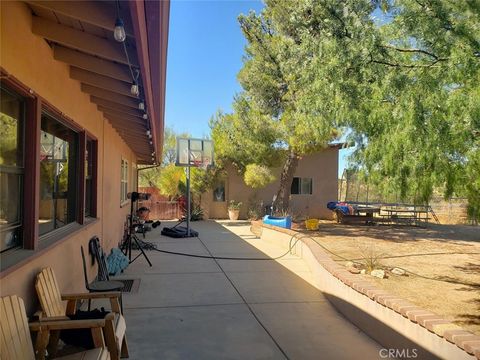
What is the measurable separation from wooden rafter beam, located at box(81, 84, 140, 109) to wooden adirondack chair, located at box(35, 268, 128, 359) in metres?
2.73

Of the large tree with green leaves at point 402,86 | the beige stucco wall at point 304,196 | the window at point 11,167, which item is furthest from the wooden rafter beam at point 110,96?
the beige stucco wall at point 304,196

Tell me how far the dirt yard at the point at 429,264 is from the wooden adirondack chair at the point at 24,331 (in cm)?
388

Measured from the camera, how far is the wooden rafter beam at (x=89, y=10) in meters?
3.05

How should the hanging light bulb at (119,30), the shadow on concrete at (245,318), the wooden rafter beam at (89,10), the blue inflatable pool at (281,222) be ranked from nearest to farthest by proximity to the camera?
the hanging light bulb at (119,30) → the wooden rafter beam at (89,10) → the shadow on concrete at (245,318) → the blue inflatable pool at (281,222)

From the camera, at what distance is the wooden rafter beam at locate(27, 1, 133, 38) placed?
3047 mm

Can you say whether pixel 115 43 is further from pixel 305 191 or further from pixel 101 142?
pixel 305 191

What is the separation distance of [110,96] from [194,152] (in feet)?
31.5

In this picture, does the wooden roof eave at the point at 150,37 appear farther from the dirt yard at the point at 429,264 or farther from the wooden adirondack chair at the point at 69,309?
the dirt yard at the point at 429,264

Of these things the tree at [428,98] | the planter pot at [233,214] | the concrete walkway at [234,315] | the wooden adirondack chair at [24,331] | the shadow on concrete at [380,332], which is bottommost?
the concrete walkway at [234,315]

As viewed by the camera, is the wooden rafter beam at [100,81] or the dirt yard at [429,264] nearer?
the wooden rafter beam at [100,81]

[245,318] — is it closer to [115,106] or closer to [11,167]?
[11,167]

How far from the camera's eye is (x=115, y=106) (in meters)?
6.61

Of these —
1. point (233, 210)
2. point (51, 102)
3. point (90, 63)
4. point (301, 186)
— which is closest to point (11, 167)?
point (51, 102)

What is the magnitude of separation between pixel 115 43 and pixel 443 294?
5490 millimetres
